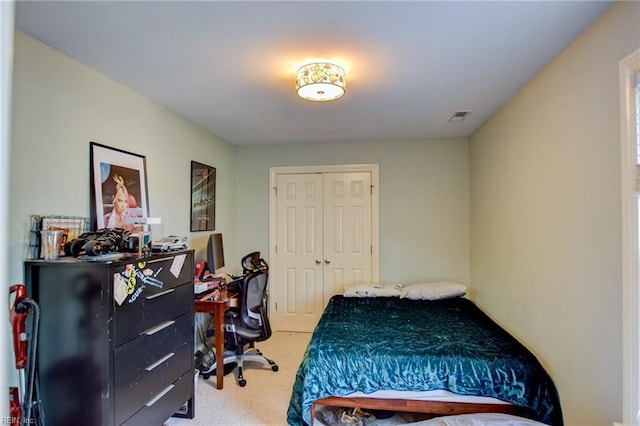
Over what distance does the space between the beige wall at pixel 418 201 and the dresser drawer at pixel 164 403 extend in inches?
95.6

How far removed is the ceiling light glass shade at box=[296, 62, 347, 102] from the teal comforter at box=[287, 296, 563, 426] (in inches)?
66.9

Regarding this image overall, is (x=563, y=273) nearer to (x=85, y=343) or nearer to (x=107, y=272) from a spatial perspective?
(x=107, y=272)

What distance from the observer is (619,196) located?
1.38 metres

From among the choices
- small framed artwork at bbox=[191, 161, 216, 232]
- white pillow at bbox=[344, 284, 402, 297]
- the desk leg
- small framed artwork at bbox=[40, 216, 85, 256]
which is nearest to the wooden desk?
the desk leg

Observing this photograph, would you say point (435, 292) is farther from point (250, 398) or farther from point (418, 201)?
point (250, 398)

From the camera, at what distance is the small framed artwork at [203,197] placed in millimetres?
3139

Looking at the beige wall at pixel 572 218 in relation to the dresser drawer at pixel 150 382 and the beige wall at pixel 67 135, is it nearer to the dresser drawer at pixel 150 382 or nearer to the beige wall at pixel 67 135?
the dresser drawer at pixel 150 382

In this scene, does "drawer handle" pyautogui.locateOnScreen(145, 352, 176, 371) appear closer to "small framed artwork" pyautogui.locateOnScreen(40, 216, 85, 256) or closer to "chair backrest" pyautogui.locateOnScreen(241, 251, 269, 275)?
"small framed artwork" pyautogui.locateOnScreen(40, 216, 85, 256)

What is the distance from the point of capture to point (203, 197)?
3336 millimetres

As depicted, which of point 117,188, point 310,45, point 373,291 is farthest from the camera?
point 373,291

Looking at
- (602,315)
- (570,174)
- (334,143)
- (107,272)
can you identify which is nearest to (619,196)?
(570,174)

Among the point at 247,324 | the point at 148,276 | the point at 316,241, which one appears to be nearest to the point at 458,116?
the point at 316,241

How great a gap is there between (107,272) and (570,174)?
2463 millimetres

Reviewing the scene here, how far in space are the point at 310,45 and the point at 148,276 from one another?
157 cm
